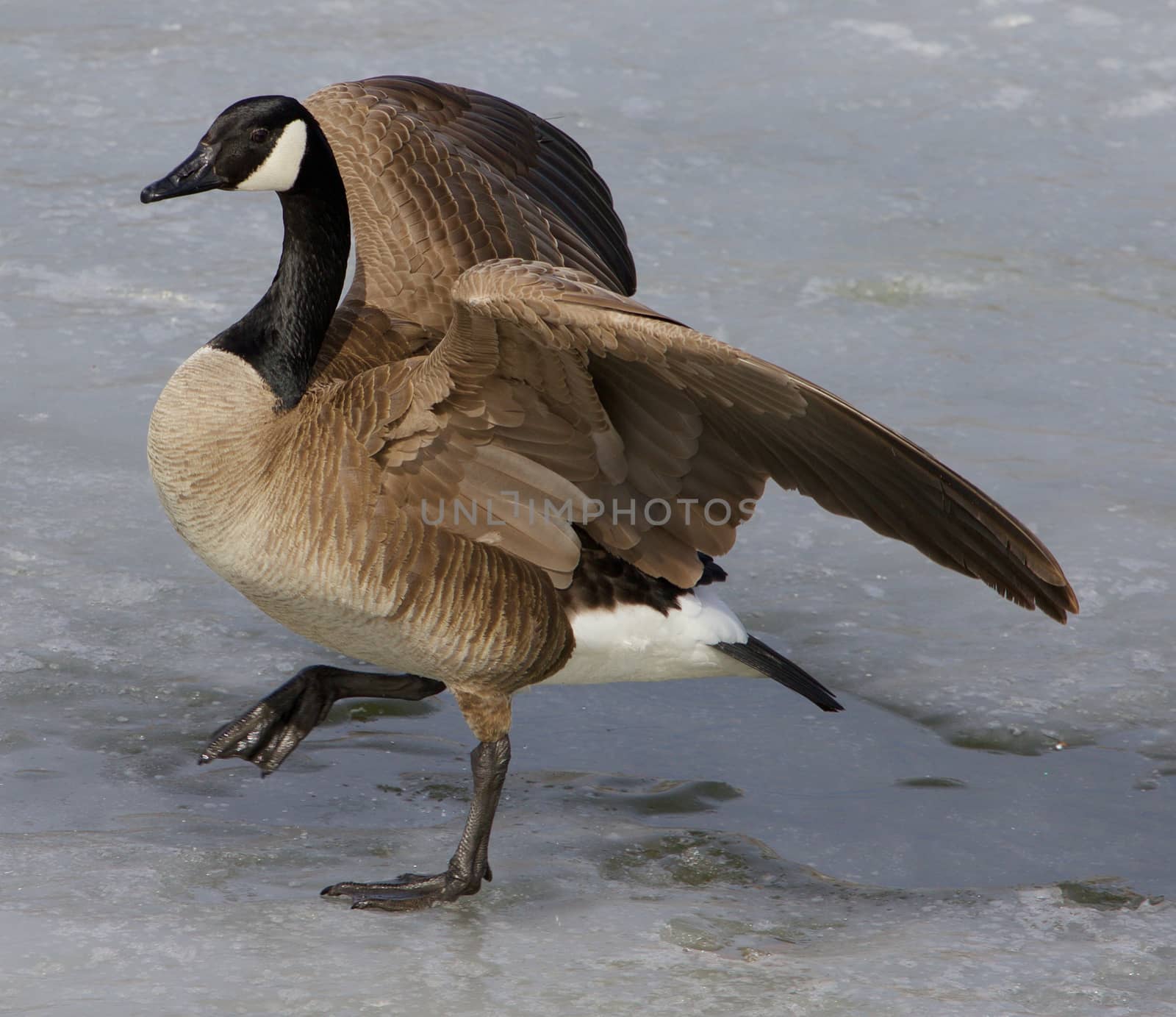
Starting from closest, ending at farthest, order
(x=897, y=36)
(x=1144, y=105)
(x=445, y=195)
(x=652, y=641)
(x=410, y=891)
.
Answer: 1. (x=410, y=891)
2. (x=652, y=641)
3. (x=445, y=195)
4. (x=1144, y=105)
5. (x=897, y=36)

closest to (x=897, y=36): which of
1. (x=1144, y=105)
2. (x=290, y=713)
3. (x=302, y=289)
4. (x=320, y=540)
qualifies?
(x=1144, y=105)

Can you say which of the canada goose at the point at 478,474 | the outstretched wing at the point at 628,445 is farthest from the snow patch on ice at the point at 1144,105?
the outstretched wing at the point at 628,445

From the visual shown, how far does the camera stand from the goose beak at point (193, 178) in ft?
12.9

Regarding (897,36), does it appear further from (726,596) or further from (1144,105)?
(726,596)

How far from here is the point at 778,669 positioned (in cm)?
421

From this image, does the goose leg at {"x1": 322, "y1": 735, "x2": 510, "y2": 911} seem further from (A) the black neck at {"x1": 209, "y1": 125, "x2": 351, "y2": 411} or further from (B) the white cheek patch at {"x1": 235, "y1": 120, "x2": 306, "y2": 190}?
(B) the white cheek patch at {"x1": 235, "y1": 120, "x2": 306, "y2": 190}

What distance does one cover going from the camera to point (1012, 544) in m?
3.13

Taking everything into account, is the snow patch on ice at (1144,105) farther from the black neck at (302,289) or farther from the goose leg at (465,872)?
the goose leg at (465,872)

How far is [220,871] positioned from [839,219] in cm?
513

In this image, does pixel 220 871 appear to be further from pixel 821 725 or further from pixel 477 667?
pixel 821 725

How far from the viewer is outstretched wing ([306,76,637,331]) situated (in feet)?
14.6

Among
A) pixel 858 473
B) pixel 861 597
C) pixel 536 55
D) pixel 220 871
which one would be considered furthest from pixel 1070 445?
pixel 536 55

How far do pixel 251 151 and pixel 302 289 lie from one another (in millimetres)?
369

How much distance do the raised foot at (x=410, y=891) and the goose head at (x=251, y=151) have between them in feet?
5.83
